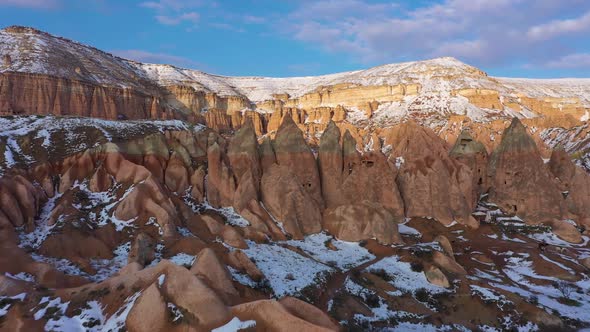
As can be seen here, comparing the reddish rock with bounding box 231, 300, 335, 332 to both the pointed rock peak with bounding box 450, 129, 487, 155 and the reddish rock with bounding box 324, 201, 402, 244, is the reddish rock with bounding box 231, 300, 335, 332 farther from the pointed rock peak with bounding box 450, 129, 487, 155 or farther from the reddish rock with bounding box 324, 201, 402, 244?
the pointed rock peak with bounding box 450, 129, 487, 155

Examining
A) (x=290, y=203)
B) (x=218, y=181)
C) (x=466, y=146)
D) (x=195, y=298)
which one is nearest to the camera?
(x=195, y=298)

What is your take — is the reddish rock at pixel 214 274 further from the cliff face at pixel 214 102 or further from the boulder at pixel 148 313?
the cliff face at pixel 214 102

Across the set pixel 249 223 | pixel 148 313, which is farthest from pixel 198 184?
pixel 148 313

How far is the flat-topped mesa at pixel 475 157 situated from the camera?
54969mm

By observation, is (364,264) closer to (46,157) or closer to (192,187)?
(192,187)

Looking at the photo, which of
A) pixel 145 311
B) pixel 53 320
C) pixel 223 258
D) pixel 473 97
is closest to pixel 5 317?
pixel 53 320

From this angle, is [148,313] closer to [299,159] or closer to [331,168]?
[299,159]

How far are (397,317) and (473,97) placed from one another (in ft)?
549

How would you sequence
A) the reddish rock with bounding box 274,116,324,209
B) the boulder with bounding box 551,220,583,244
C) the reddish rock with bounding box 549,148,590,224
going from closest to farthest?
the boulder with bounding box 551,220,583,244 → the reddish rock with bounding box 274,116,324,209 → the reddish rock with bounding box 549,148,590,224

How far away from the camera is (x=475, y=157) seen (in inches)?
2190

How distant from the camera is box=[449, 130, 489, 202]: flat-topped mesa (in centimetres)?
5497

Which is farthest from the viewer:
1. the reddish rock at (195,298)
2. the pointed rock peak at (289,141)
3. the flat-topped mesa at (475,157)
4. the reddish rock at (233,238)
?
the flat-topped mesa at (475,157)

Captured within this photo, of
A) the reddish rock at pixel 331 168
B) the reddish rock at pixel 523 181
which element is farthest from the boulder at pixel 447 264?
the reddish rock at pixel 523 181

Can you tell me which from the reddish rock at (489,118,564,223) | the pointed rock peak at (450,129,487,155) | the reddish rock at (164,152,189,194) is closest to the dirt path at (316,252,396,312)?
the reddish rock at (164,152,189,194)
